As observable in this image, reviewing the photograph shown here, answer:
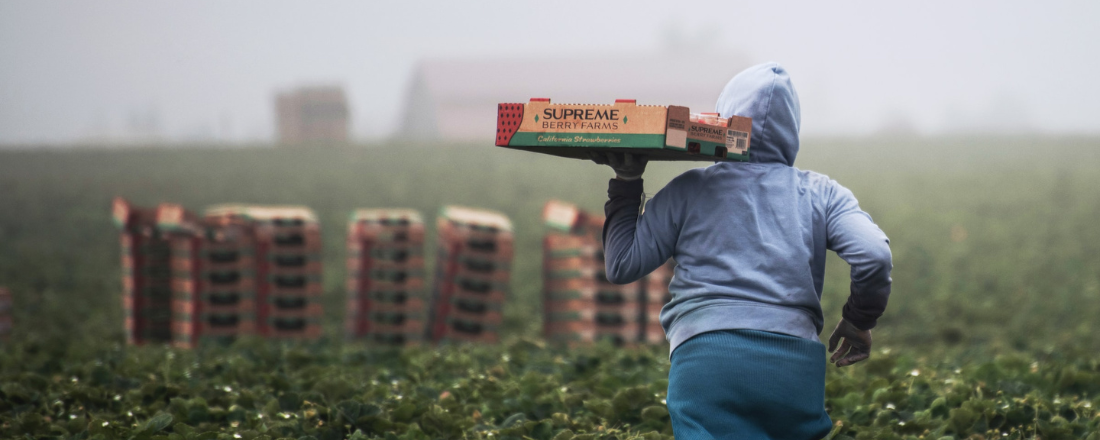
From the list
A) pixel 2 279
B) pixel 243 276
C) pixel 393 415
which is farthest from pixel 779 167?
pixel 2 279

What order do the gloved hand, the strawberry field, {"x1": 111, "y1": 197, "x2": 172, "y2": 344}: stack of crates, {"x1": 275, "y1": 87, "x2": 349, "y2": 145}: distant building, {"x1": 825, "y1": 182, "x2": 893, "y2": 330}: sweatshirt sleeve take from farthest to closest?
{"x1": 275, "y1": 87, "x2": 349, "y2": 145}: distant building → {"x1": 111, "y1": 197, "x2": 172, "y2": 344}: stack of crates → the strawberry field → the gloved hand → {"x1": 825, "y1": 182, "x2": 893, "y2": 330}: sweatshirt sleeve

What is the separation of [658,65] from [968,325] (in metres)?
32.5

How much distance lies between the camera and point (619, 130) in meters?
2.63

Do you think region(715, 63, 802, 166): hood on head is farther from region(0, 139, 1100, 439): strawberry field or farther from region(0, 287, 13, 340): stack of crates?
region(0, 287, 13, 340): stack of crates

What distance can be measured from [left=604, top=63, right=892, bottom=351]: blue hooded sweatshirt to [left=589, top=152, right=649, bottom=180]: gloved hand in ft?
0.09

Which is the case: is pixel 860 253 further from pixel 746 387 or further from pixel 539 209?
pixel 539 209

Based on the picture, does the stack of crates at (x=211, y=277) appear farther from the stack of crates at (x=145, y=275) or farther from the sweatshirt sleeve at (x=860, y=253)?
the sweatshirt sleeve at (x=860, y=253)

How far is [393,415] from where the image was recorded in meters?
4.15

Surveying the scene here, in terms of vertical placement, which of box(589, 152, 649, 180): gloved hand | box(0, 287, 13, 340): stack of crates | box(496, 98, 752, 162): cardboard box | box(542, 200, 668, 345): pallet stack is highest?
box(496, 98, 752, 162): cardboard box

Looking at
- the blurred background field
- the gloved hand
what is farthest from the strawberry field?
the gloved hand

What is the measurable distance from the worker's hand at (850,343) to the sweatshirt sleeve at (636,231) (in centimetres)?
62

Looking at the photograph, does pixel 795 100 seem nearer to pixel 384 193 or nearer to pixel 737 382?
pixel 737 382

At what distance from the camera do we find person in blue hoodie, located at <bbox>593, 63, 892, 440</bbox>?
259 cm

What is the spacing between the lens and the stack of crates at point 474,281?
334 inches
